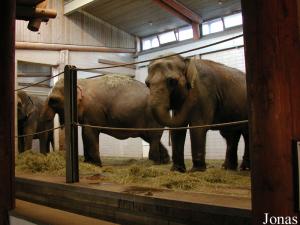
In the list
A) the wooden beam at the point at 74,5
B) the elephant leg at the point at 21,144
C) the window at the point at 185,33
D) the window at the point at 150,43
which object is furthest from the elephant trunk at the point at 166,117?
the window at the point at 150,43

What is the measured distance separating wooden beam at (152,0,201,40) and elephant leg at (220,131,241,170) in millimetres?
5940

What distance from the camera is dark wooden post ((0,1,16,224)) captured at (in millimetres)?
3020

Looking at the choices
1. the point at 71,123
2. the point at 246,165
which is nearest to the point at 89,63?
the point at 246,165

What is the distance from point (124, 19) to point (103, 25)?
78cm

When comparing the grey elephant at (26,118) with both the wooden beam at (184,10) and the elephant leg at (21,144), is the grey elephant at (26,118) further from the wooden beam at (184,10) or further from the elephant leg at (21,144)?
the wooden beam at (184,10)

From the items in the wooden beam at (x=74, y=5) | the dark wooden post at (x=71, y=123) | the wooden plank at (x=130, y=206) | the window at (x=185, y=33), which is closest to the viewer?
the wooden plank at (x=130, y=206)

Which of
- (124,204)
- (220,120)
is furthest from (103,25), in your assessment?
(124,204)

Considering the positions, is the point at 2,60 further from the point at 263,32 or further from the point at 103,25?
the point at 103,25

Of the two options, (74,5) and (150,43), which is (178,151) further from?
(150,43)

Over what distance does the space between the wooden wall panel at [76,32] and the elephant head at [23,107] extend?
7.03ft

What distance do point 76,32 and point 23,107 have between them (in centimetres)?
392

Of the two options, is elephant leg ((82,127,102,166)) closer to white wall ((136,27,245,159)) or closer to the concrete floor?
the concrete floor

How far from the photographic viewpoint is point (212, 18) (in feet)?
36.6

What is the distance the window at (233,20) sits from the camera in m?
10.4
